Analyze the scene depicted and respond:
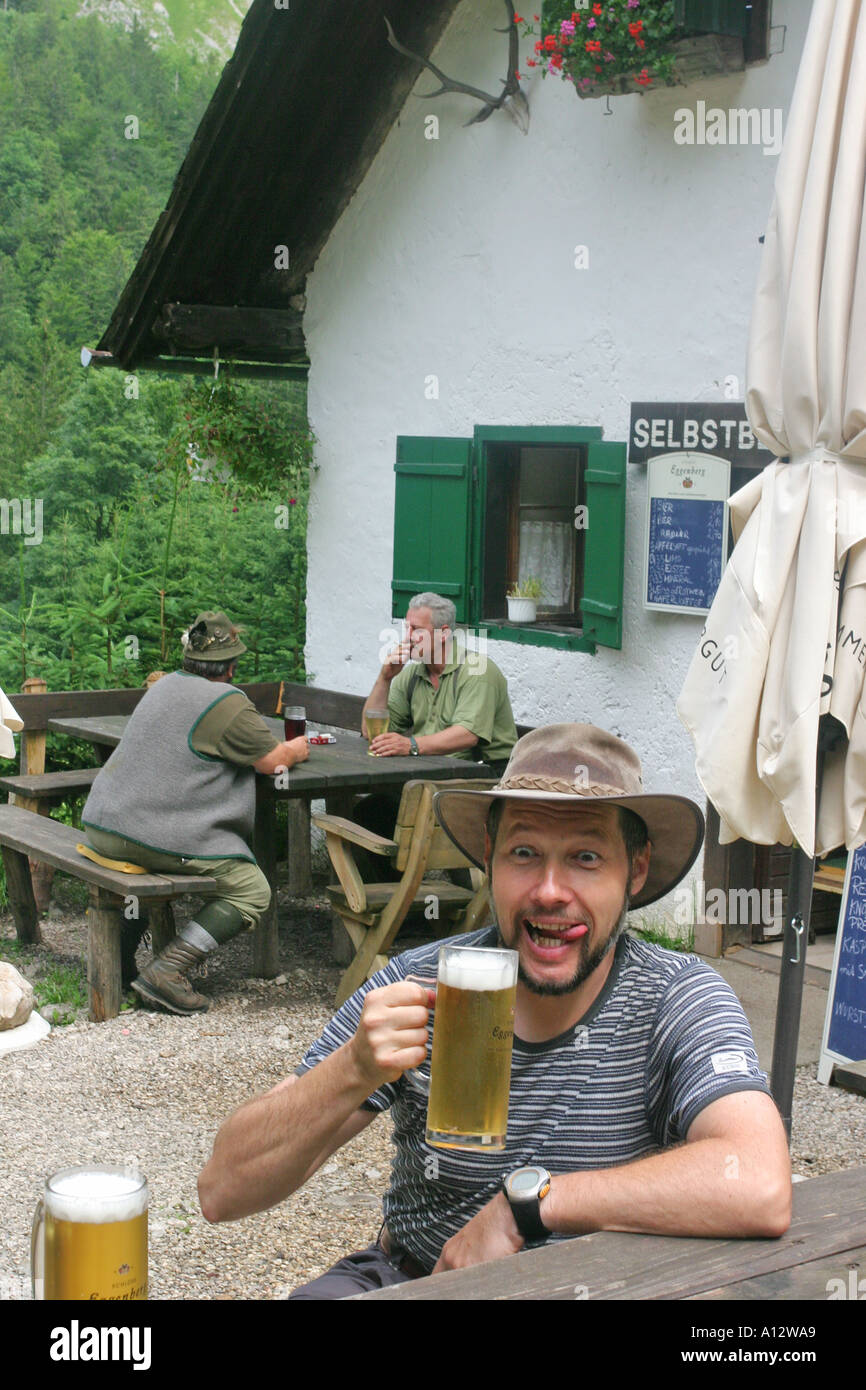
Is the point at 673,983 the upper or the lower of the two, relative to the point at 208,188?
lower

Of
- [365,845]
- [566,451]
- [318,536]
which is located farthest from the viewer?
[318,536]

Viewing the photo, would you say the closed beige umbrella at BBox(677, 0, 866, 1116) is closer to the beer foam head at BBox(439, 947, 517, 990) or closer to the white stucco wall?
the beer foam head at BBox(439, 947, 517, 990)

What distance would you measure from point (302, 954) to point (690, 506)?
2617mm

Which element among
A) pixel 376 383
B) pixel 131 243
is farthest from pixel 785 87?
pixel 131 243

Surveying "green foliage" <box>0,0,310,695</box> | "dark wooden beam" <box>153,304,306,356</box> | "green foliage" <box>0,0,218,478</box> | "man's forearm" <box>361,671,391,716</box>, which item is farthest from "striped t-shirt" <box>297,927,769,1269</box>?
"green foliage" <box>0,0,218,478</box>

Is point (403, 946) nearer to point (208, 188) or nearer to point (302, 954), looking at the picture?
point (302, 954)

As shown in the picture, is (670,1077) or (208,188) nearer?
(670,1077)

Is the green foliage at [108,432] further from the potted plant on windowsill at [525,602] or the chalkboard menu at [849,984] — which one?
the chalkboard menu at [849,984]

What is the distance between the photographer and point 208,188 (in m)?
8.59

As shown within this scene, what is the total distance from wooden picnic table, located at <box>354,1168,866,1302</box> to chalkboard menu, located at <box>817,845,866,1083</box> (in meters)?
3.44

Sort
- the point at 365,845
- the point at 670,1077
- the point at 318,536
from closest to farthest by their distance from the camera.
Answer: the point at 670,1077 < the point at 365,845 < the point at 318,536

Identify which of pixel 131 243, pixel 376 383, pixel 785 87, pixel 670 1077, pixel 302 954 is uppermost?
pixel 131 243

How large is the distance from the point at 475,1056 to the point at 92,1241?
1.71 ft

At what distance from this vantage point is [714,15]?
5.89 meters
